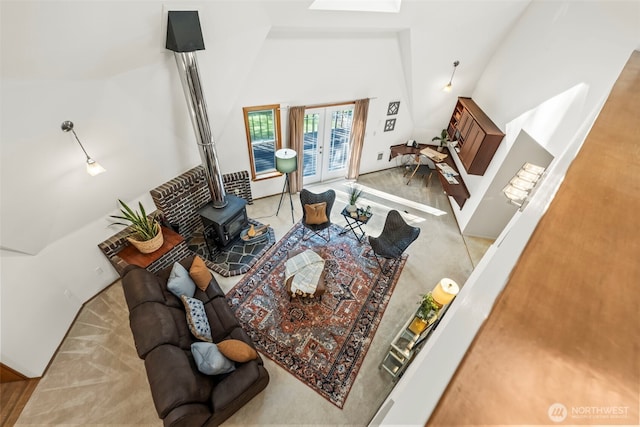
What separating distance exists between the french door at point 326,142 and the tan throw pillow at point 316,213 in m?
1.77

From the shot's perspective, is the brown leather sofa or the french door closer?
the brown leather sofa

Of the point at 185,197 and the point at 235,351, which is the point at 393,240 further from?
the point at 185,197

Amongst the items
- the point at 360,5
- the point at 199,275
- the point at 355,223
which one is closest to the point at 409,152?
the point at 355,223

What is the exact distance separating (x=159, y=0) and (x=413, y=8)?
3.43 metres

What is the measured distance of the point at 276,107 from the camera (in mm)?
5316

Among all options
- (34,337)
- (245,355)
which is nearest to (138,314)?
(245,355)

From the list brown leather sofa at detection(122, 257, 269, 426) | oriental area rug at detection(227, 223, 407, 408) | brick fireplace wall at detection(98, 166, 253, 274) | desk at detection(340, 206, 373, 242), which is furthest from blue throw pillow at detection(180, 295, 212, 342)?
desk at detection(340, 206, 373, 242)

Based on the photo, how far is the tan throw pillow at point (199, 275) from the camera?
3.81 meters

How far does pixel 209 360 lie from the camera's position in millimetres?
2848

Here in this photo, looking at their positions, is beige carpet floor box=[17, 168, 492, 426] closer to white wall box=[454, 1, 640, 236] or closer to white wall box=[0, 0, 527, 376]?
white wall box=[0, 0, 527, 376]

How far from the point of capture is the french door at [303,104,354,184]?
19.8ft

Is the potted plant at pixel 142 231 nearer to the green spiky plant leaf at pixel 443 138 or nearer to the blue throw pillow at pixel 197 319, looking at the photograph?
the blue throw pillow at pixel 197 319

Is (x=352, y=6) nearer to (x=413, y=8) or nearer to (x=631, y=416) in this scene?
(x=413, y=8)

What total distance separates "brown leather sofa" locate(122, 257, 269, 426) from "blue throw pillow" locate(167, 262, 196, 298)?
0.27 ft
